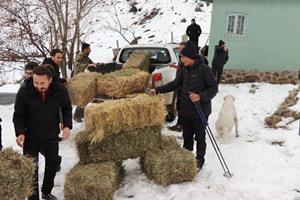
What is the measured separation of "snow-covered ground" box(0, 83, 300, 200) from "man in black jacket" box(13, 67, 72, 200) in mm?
936

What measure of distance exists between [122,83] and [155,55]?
2.89m

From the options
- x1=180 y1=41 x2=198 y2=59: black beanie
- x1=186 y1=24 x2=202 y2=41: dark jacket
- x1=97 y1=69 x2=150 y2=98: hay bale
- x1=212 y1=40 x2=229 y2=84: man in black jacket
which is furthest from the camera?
x1=186 y1=24 x2=202 y2=41: dark jacket

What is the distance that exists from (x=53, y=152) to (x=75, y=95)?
2.44 metres

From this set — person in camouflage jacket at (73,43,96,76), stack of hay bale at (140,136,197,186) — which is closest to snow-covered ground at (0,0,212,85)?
person in camouflage jacket at (73,43,96,76)

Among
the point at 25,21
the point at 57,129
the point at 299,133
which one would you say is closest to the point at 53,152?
the point at 57,129

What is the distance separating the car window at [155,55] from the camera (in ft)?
32.4

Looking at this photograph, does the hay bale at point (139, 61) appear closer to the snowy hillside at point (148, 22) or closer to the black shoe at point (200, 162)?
the black shoe at point (200, 162)

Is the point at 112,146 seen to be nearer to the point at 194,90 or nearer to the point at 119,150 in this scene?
the point at 119,150

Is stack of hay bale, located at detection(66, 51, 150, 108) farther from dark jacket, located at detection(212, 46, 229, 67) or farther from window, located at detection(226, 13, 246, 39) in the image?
window, located at detection(226, 13, 246, 39)

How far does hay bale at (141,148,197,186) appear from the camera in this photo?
5680 mm

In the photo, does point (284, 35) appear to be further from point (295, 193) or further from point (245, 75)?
point (295, 193)

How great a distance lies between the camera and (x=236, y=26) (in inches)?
589

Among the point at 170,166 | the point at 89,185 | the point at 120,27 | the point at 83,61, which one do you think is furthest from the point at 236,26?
A: the point at 120,27

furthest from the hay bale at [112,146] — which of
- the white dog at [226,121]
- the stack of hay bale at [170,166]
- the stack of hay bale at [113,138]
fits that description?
the white dog at [226,121]
